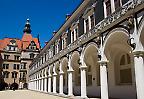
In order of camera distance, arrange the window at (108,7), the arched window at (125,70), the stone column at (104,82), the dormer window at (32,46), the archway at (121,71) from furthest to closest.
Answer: the dormer window at (32,46) < the arched window at (125,70) < the archway at (121,71) < the window at (108,7) < the stone column at (104,82)

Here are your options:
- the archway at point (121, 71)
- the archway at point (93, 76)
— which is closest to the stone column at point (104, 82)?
the archway at point (121, 71)

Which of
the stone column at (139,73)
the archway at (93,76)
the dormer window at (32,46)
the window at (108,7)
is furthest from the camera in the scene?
the dormer window at (32,46)

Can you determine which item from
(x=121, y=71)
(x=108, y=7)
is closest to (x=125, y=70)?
(x=121, y=71)

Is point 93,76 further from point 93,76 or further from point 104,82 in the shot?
point 104,82

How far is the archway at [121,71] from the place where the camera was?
14269mm

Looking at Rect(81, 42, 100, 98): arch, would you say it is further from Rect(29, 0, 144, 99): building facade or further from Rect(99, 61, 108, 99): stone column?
Rect(99, 61, 108, 99): stone column

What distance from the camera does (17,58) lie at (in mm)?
64312

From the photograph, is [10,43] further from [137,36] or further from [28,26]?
[137,36]

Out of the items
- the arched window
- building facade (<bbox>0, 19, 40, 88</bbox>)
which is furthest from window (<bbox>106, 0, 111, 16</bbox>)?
building facade (<bbox>0, 19, 40, 88</bbox>)

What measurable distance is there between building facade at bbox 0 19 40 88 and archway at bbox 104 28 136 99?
153 ft

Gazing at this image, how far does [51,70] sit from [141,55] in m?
19.1

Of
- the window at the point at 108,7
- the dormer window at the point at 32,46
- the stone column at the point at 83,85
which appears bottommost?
the stone column at the point at 83,85

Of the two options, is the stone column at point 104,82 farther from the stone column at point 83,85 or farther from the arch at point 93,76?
the arch at point 93,76

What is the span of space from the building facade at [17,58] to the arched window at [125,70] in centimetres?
4720
